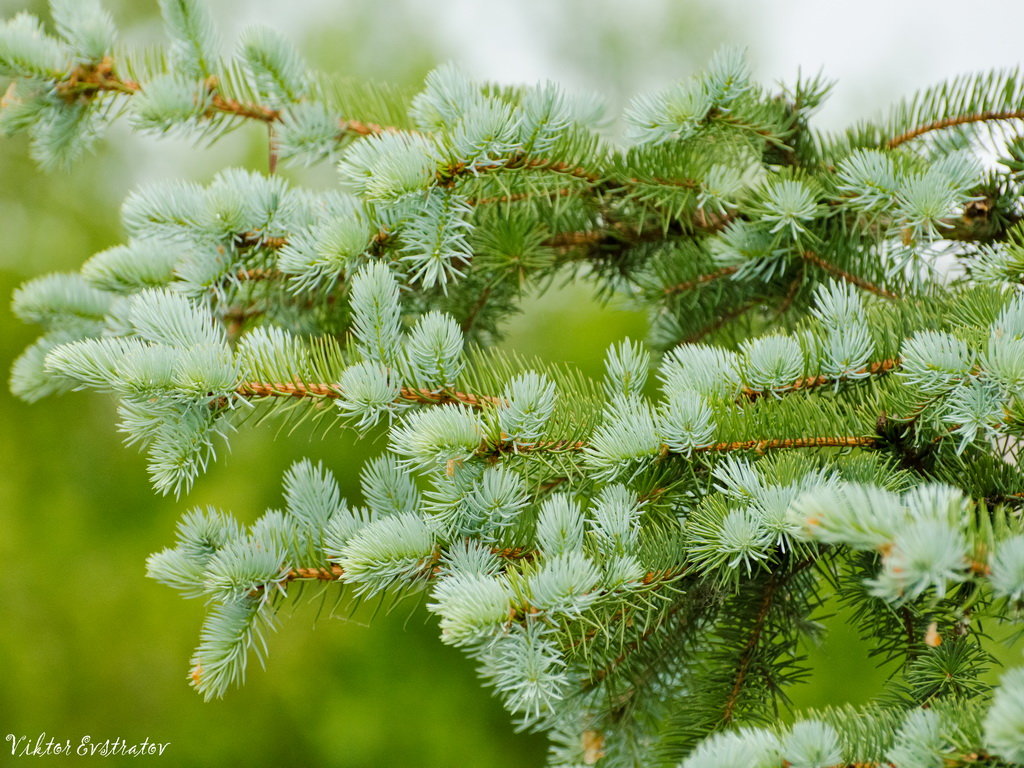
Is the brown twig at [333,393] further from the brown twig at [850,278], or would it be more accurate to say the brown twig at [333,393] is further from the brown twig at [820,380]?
the brown twig at [850,278]

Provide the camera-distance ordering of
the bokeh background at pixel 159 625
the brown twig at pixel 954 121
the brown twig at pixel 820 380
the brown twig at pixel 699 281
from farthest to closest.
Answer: the bokeh background at pixel 159 625, the brown twig at pixel 699 281, the brown twig at pixel 954 121, the brown twig at pixel 820 380

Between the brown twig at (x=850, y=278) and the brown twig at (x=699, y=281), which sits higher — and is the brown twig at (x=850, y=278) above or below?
below

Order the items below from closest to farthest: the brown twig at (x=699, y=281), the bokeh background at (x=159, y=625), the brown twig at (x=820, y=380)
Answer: the brown twig at (x=820, y=380) < the brown twig at (x=699, y=281) < the bokeh background at (x=159, y=625)

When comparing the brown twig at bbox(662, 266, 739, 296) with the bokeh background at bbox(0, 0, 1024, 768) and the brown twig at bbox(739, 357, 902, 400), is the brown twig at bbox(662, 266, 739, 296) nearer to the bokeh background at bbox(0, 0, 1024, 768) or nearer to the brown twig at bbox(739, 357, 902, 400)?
the brown twig at bbox(739, 357, 902, 400)

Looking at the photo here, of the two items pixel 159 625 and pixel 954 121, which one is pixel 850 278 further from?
pixel 159 625

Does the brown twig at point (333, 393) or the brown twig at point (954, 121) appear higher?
the brown twig at point (954, 121)

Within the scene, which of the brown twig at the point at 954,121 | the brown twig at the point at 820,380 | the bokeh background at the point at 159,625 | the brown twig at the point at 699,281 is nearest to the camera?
the brown twig at the point at 820,380

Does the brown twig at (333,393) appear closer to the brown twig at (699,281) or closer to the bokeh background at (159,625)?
the brown twig at (699,281)

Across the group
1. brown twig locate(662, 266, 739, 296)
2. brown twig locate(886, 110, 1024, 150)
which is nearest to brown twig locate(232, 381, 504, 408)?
brown twig locate(662, 266, 739, 296)

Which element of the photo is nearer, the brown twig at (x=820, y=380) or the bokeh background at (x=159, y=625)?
the brown twig at (x=820, y=380)

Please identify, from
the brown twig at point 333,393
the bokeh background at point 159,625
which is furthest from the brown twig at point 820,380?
the bokeh background at point 159,625

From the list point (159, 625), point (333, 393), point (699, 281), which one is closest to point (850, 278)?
point (699, 281)

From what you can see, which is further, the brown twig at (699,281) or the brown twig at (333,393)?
the brown twig at (699,281)

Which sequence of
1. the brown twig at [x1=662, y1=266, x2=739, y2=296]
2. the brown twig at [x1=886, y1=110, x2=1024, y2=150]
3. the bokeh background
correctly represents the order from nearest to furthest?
the brown twig at [x1=886, y1=110, x2=1024, y2=150] → the brown twig at [x1=662, y1=266, x2=739, y2=296] → the bokeh background
